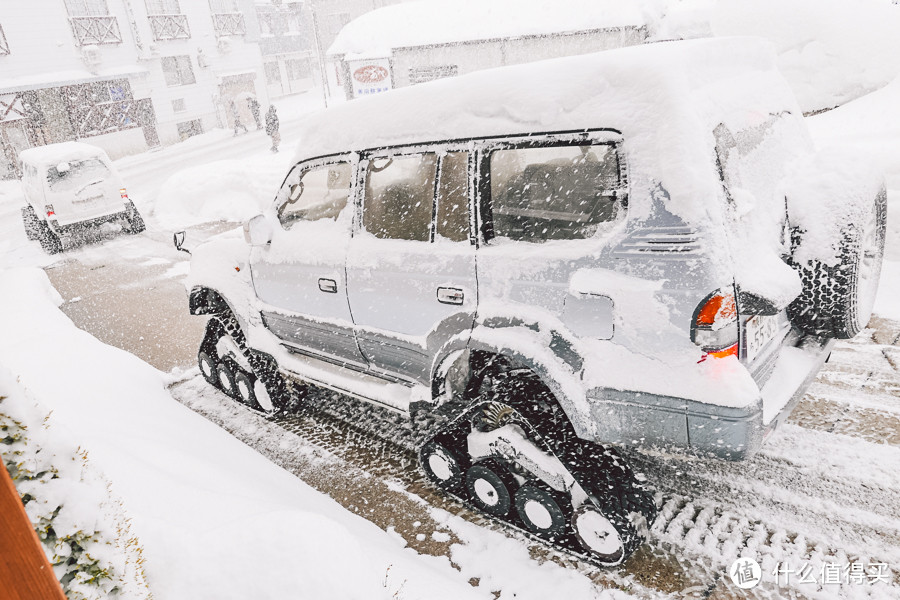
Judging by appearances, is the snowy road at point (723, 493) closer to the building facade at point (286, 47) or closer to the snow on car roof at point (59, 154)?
the snow on car roof at point (59, 154)

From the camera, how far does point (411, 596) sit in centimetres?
241

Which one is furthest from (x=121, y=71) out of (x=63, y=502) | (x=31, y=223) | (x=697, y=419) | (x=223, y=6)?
(x=697, y=419)

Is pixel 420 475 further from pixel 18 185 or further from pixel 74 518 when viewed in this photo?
pixel 18 185

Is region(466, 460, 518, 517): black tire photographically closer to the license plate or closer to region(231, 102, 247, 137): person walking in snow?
the license plate

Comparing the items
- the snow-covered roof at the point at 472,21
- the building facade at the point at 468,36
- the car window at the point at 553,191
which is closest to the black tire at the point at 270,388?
the car window at the point at 553,191

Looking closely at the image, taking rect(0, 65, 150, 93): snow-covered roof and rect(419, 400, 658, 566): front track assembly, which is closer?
rect(419, 400, 658, 566): front track assembly

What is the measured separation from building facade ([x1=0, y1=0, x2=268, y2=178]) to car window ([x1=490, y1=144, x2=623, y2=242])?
3006 centimetres

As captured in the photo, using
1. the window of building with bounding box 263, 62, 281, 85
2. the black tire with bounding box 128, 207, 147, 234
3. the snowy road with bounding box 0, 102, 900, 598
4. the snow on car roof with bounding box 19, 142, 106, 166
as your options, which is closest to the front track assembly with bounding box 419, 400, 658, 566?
the snowy road with bounding box 0, 102, 900, 598

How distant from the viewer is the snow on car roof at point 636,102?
222 cm

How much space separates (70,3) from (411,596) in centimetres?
3339

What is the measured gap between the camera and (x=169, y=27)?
30.2 metres

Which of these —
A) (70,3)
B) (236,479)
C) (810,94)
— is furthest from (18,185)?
(810,94)

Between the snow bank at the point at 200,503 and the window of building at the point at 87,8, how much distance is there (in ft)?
90.8

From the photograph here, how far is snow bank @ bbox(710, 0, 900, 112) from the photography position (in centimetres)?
952
